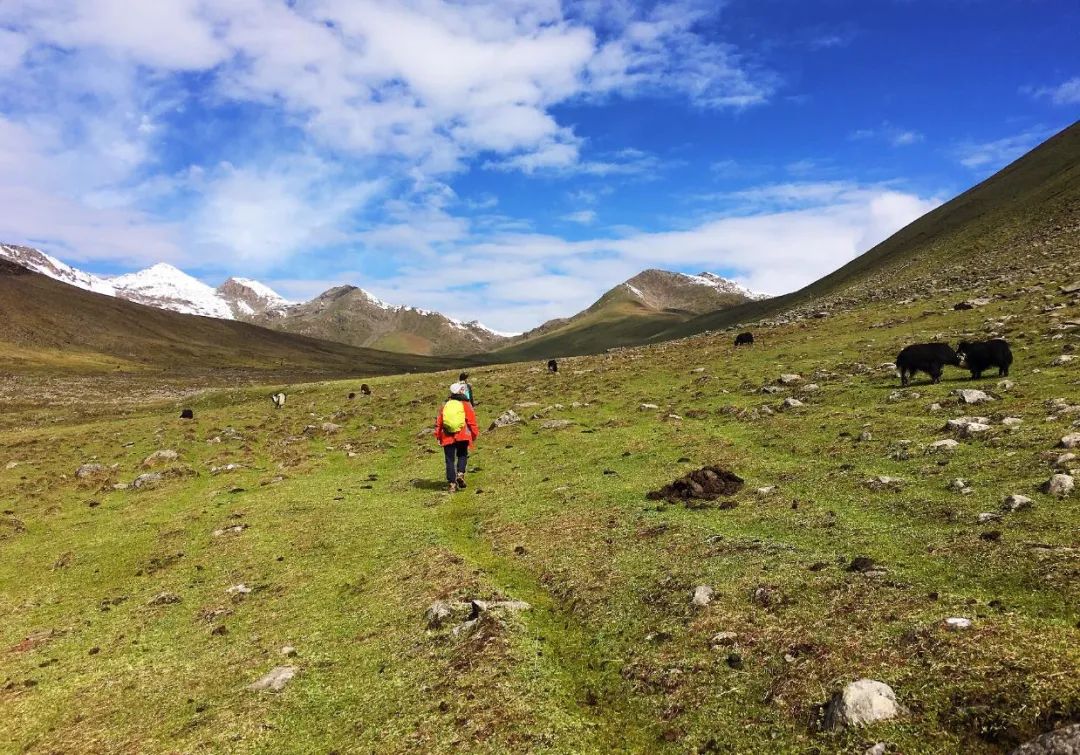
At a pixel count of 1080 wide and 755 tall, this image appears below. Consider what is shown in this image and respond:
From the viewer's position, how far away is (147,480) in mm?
28328

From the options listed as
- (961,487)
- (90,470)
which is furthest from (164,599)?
(90,470)

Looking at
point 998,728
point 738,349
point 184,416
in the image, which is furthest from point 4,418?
point 998,728

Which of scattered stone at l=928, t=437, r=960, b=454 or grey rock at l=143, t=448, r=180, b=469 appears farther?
grey rock at l=143, t=448, r=180, b=469

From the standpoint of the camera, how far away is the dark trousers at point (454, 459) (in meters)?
22.2

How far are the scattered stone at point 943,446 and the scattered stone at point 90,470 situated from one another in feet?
117

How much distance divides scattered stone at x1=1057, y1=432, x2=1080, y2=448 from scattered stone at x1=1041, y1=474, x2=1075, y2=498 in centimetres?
241

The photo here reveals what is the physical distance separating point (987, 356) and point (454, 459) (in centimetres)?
2155

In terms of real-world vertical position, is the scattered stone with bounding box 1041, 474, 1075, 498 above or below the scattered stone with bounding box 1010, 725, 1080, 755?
above

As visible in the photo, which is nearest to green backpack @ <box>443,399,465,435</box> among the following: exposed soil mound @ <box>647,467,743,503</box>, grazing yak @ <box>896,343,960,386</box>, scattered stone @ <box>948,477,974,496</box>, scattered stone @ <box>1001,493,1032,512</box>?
exposed soil mound @ <box>647,467,743,503</box>

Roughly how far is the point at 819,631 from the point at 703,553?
12.4ft

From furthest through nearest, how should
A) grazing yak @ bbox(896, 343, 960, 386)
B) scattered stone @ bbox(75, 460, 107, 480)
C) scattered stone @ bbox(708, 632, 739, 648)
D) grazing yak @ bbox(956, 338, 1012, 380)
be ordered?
scattered stone @ bbox(75, 460, 107, 480)
grazing yak @ bbox(896, 343, 960, 386)
grazing yak @ bbox(956, 338, 1012, 380)
scattered stone @ bbox(708, 632, 739, 648)

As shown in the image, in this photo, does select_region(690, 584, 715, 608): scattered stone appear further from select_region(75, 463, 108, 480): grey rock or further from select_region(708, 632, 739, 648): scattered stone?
select_region(75, 463, 108, 480): grey rock

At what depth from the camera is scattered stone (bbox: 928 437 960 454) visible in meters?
15.3

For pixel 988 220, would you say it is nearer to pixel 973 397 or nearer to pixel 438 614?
pixel 973 397
